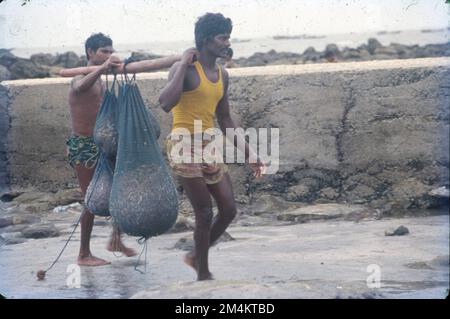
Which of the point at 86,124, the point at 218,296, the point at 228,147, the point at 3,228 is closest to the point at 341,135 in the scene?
the point at 228,147

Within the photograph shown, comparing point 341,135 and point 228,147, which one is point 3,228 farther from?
point 341,135

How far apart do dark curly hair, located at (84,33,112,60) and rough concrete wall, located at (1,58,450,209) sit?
2.15 meters

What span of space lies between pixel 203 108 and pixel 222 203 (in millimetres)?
582

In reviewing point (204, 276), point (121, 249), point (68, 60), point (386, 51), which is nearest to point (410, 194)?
point (121, 249)

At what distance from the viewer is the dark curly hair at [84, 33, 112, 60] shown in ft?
20.6

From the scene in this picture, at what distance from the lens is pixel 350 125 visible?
8000 mm

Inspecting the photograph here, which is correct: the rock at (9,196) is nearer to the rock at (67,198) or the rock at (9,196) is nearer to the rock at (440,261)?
the rock at (67,198)

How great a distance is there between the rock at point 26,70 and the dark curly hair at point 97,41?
7.41 metres

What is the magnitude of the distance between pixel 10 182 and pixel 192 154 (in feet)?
14.1

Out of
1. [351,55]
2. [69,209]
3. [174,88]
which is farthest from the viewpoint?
[351,55]

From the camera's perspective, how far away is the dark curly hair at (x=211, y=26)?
5.36 meters

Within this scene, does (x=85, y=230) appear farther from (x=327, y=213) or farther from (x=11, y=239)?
(x=327, y=213)

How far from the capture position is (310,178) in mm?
8125

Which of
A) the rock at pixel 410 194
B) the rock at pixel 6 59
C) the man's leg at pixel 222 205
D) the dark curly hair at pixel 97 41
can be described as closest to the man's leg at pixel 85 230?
the dark curly hair at pixel 97 41
